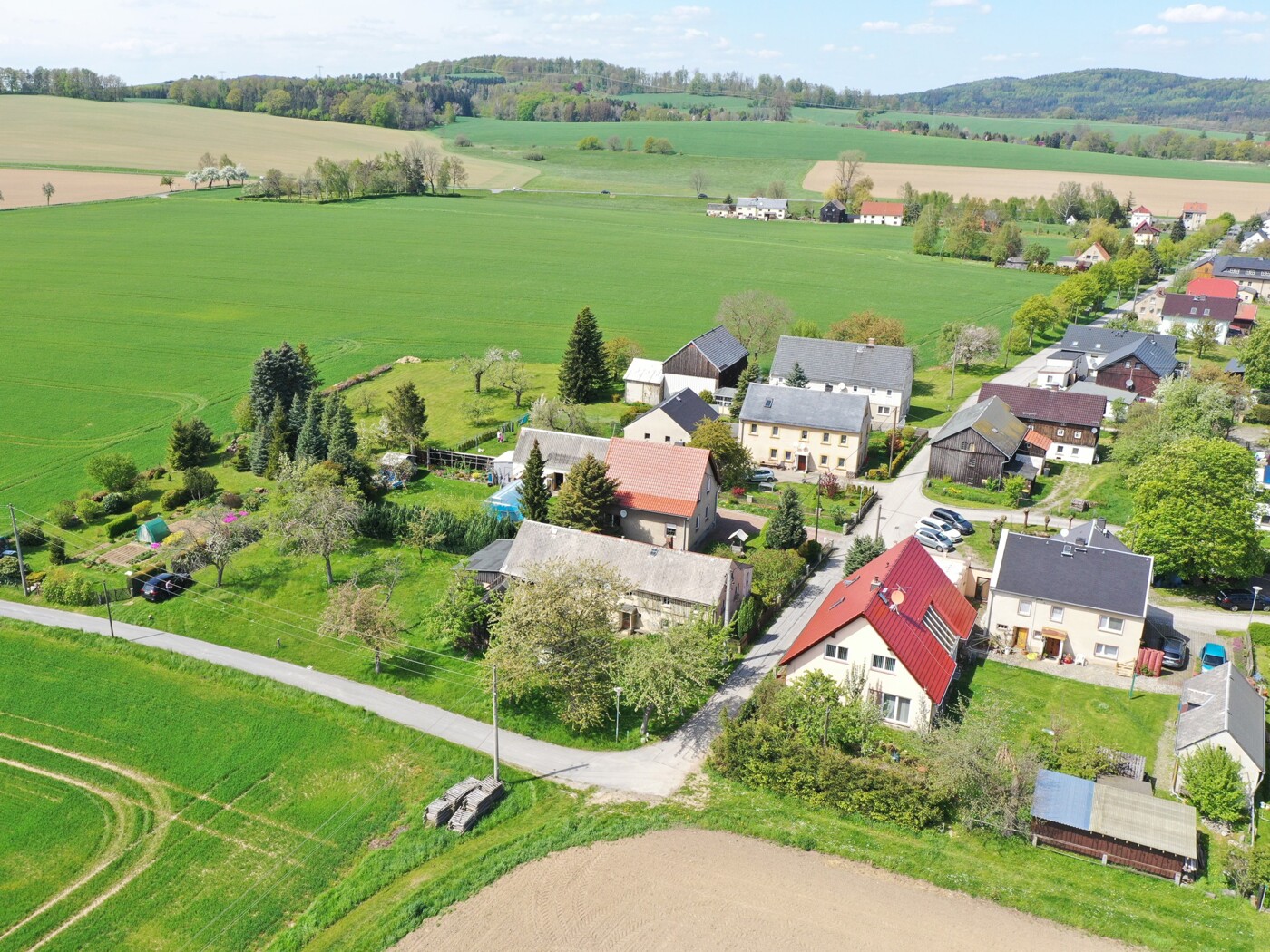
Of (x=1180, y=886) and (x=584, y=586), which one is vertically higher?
(x=584, y=586)

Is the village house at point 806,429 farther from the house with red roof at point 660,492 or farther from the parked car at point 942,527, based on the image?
the house with red roof at point 660,492

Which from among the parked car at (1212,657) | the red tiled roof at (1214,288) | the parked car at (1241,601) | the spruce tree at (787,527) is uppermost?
the red tiled roof at (1214,288)

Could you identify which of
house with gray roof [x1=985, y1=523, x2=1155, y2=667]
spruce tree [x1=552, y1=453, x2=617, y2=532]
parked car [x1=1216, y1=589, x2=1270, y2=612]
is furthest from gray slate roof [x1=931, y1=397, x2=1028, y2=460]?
spruce tree [x1=552, y1=453, x2=617, y2=532]

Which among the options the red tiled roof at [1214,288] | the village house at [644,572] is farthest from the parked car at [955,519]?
the red tiled roof at [1214,288]

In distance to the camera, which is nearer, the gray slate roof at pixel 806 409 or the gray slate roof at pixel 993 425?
the gray slate roof at pixel 993 425

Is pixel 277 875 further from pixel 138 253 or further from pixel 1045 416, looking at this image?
pixel 138 253

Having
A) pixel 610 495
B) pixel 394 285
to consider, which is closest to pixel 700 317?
pixel 394 285

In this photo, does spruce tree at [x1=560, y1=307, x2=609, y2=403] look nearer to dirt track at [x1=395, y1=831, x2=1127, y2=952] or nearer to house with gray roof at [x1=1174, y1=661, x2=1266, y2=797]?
dirt track at [x1=395, y1=831, x2=1127, y2=952]
